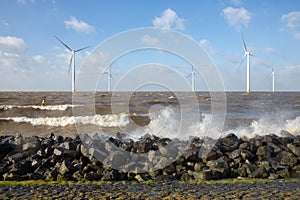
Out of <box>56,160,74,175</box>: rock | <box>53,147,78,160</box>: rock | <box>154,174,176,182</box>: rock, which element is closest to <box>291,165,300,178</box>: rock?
<box>154,174,176,182</box>: rock

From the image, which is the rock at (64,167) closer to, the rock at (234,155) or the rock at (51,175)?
the rock at (51,175)

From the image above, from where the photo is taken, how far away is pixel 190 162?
732 centimetres

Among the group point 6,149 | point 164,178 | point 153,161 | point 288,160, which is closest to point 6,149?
point 6,149

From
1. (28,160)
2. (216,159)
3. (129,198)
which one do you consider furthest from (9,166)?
(216,159)

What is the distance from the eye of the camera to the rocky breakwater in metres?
6.50

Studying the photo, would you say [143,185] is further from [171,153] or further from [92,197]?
[171,153]

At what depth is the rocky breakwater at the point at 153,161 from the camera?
21.3 ft

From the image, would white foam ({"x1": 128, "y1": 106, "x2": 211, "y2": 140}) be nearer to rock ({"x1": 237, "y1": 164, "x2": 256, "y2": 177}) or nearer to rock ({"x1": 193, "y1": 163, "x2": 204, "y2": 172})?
rock ({"x1": 193, "y1": 163, "x2": 204, "y2": 172})

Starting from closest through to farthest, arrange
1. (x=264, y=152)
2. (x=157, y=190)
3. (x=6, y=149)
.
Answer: (x=157, y=190)
(x=264, y=152)
(x=6, y=149)

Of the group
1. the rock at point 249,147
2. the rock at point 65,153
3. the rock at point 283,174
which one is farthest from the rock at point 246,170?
the rock at point 65,153

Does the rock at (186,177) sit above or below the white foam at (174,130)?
below

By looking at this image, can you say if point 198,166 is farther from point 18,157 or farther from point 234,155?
point 18,157

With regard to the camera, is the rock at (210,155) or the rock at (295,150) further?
the rock at (295,150)

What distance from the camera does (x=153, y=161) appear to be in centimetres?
714
